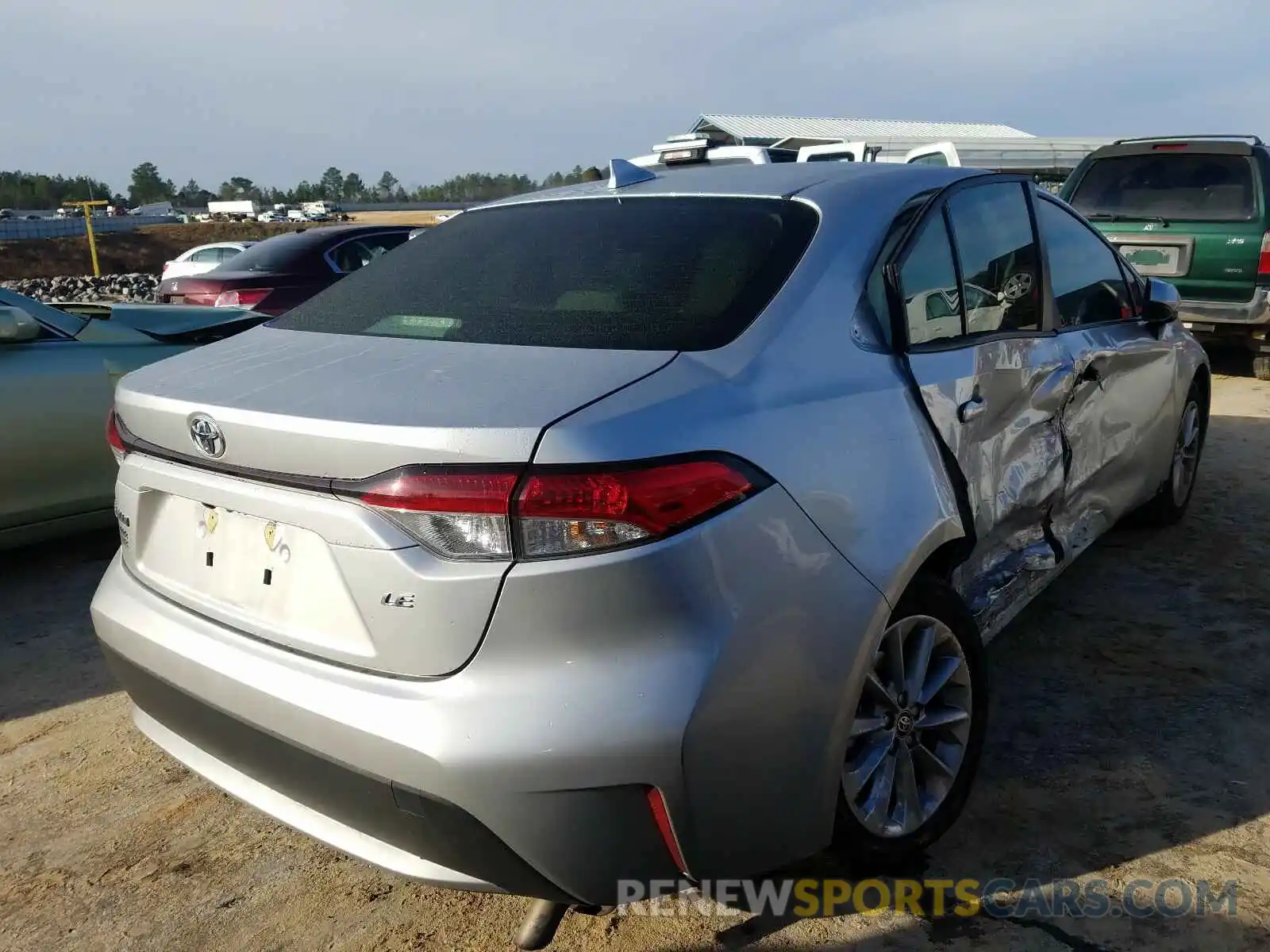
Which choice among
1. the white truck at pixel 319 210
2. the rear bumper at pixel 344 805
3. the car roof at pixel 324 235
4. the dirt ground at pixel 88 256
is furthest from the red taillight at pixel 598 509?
the white truck at pixel 319 210

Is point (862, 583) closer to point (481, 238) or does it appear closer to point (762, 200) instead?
point (762, 200)

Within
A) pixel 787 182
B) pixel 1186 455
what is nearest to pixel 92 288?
pixel 1186 455

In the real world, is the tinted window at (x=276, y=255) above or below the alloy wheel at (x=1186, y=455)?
above

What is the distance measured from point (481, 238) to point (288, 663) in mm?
1341

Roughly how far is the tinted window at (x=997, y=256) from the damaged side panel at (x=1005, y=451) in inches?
3.3

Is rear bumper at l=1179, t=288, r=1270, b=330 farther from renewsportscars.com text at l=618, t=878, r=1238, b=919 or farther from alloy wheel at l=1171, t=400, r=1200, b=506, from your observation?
renewsportscars.com text at l=618, t=878, r=1238, b=919

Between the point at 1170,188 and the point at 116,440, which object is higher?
the point at 1170,188

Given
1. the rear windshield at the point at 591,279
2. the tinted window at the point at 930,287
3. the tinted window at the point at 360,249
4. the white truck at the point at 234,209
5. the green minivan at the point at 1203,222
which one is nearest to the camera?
the rear windshield at the point at 591,279

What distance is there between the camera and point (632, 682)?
1707mm

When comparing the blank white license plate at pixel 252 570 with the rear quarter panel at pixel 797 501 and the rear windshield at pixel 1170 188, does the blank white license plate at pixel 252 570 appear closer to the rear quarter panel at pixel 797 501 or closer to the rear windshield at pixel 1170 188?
the rear quarter panel at pixel 797 501

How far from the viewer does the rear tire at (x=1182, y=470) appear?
461 cm

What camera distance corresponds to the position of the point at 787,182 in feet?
8.65

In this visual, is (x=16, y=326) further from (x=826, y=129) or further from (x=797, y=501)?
(x=826, y=129)

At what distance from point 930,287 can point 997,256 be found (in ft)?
1.77
